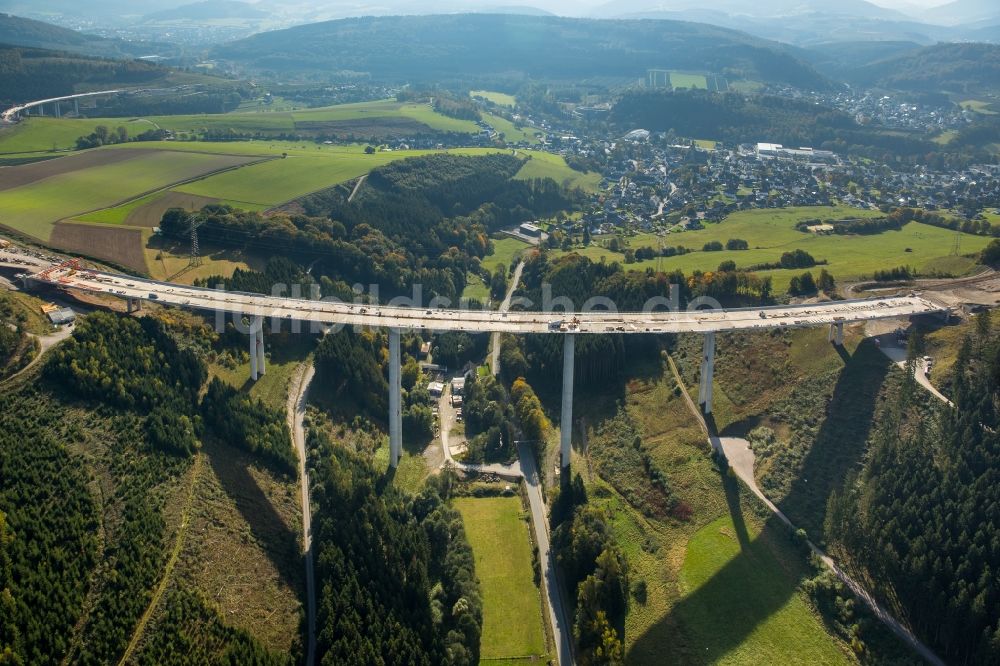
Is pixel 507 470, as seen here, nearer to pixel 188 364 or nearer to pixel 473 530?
pixel 473 530

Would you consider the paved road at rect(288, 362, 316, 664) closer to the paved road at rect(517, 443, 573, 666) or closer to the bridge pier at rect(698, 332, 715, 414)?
the paved road at rect(517, 443, 573, 666)

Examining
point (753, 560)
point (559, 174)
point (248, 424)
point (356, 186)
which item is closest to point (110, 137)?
point (356, 186)

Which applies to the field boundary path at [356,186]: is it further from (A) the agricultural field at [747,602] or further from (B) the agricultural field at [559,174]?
(A) the agricultural field at [747,602]

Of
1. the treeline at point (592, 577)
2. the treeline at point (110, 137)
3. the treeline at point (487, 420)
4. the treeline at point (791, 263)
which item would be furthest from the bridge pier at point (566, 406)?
the treeline at point (110, 137)

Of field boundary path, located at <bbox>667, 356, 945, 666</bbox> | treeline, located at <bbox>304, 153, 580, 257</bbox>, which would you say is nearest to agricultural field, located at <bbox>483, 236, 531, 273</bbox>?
treeline, located at <bbox>304, 153, 580, 257</bbox>

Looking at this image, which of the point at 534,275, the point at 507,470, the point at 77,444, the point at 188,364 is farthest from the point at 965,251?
the point at 77,444
